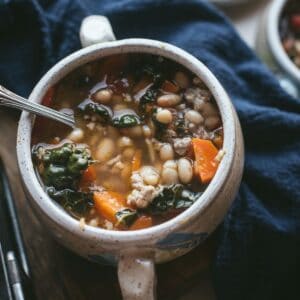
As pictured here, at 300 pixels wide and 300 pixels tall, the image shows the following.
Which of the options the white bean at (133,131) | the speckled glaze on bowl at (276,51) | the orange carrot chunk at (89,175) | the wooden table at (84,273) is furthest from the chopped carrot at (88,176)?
the speckled glaze on bowl at (276,51)

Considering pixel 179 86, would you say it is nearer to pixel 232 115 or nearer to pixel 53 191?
pixel 232 115

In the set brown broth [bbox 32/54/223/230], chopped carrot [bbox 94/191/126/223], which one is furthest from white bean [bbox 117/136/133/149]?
chopped carrot [bbox 94/191/126/223]

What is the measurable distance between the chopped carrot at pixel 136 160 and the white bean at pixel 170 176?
58 mm

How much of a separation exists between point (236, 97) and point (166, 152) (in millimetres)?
307

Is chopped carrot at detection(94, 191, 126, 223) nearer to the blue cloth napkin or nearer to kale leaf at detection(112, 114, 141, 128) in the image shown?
kale leaf at detection(112, 114, 141, 128)

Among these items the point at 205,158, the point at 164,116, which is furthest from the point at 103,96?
the point at 205,158

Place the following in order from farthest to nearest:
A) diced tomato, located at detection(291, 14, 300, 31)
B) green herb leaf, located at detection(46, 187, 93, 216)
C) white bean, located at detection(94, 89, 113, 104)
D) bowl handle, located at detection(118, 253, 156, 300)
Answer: diced tomato, located at detection(291, 14, 300, 31)
white bean, located at detection(94, 89, 113, 104)
green herb leaf, located at detection(46, 187, 93, 216)
bowl handle, located at detection(118, 253, 156, 300)

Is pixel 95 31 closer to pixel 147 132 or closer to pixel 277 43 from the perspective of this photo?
pixel 147 132

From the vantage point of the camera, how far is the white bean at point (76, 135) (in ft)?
4.03

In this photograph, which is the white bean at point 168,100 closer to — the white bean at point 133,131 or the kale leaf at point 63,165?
the white bean at point 133,131

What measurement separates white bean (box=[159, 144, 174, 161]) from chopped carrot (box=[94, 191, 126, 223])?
0.36ft

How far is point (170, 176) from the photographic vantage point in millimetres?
1177

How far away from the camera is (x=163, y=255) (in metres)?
1.16

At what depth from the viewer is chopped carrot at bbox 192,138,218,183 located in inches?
45.9
